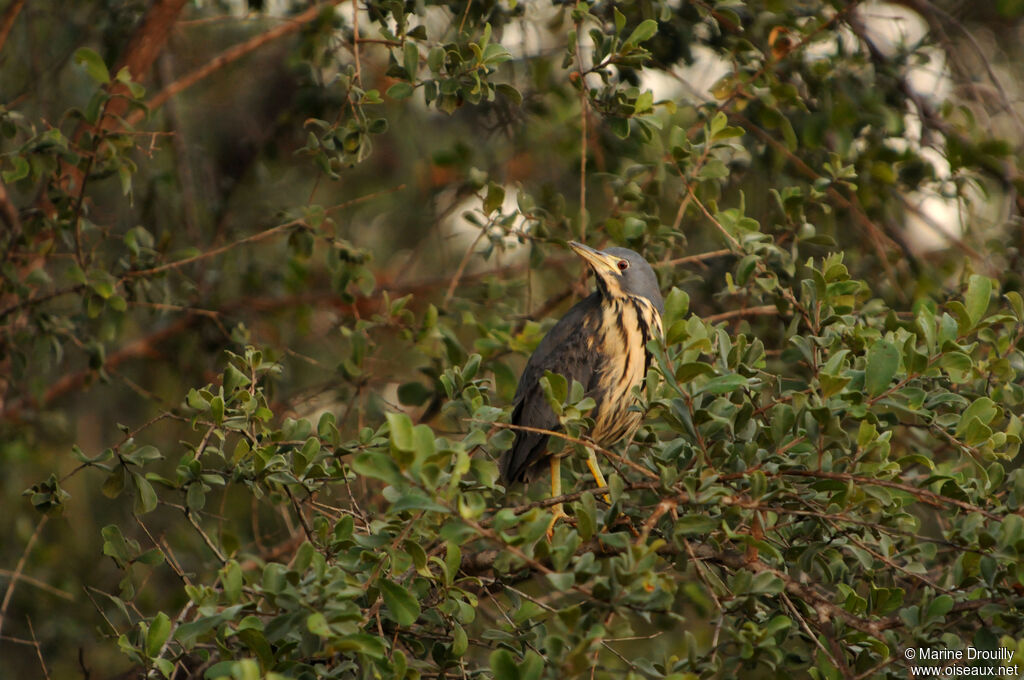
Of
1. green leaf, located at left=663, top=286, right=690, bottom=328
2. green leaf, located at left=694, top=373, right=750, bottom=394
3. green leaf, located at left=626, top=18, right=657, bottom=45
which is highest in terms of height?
green leaf, located at left=626, top=18, right=657, bottom=45

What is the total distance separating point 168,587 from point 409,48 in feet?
12.5

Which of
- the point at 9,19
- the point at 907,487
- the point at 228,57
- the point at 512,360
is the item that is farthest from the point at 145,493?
the point at 512,360

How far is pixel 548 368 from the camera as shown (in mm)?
3840

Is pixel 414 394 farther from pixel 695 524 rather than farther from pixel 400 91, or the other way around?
pixel 695 524

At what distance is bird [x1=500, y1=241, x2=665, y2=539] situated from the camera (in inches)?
151

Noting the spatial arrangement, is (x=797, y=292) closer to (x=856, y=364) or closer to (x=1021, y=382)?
(x=1021, y=382)

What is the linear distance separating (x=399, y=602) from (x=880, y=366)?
3.96ft

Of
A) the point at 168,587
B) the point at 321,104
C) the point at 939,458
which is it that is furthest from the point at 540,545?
the point at 168,587

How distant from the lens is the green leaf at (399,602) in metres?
2.11

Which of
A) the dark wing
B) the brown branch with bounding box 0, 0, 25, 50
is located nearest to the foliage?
the dark wing

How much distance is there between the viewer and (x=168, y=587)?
5.61 meters

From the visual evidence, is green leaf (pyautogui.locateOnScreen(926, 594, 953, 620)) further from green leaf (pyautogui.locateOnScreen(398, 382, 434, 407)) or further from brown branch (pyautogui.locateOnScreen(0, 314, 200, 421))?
brown branch (pyautogui.locateOnScreen(0, 314, 200, 421))

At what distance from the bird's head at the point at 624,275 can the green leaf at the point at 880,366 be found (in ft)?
5.12

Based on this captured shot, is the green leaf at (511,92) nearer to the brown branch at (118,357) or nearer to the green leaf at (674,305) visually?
the green leaf at (674,305)
